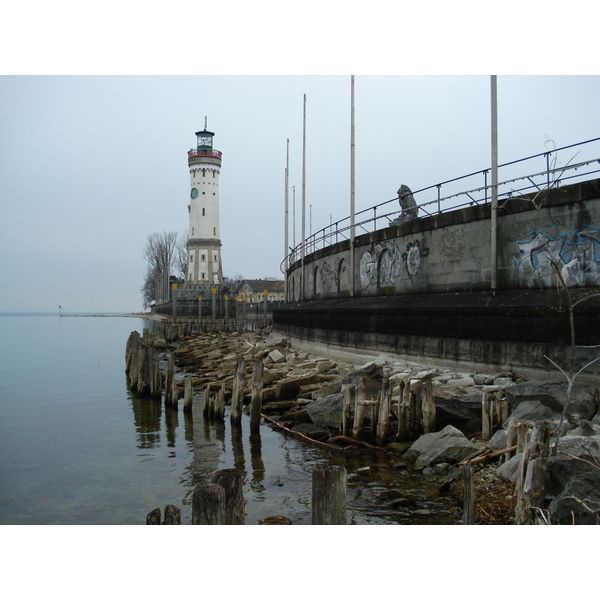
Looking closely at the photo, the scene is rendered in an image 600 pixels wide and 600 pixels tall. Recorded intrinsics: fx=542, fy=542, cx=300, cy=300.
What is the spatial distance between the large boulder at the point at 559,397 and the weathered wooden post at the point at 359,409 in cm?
270

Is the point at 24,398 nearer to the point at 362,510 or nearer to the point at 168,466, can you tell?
the point at 168,466

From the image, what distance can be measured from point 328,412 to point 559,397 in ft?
16.0

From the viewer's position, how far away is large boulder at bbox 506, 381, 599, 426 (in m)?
8.70

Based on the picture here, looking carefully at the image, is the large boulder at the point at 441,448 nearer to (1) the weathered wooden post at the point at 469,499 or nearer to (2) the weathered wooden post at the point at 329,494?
(1) the weathered wooden post at the point at 469,499

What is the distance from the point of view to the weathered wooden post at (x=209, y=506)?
15.2 feet

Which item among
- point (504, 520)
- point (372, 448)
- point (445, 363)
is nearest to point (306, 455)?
point (372, 448)

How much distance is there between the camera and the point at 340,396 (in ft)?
39.9

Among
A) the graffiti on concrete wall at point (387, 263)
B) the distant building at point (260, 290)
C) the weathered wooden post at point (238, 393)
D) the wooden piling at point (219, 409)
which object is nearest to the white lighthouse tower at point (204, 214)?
the distant building at point (260, 290)

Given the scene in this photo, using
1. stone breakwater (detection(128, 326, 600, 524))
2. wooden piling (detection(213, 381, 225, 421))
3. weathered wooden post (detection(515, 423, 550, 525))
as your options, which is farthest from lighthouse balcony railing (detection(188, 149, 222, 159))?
weathered wooden post (detection(515, 423, 550, 525))

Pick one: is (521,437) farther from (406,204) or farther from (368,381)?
(406,204)

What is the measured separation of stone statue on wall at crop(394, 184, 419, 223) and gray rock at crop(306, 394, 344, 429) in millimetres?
11251

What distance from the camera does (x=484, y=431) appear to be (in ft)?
31.0

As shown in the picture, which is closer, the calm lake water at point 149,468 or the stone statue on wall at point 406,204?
the calm lake water at point 149,468

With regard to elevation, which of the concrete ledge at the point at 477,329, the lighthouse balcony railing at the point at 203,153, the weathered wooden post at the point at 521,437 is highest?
the lighthouse balcony railing at the point at 203,153
